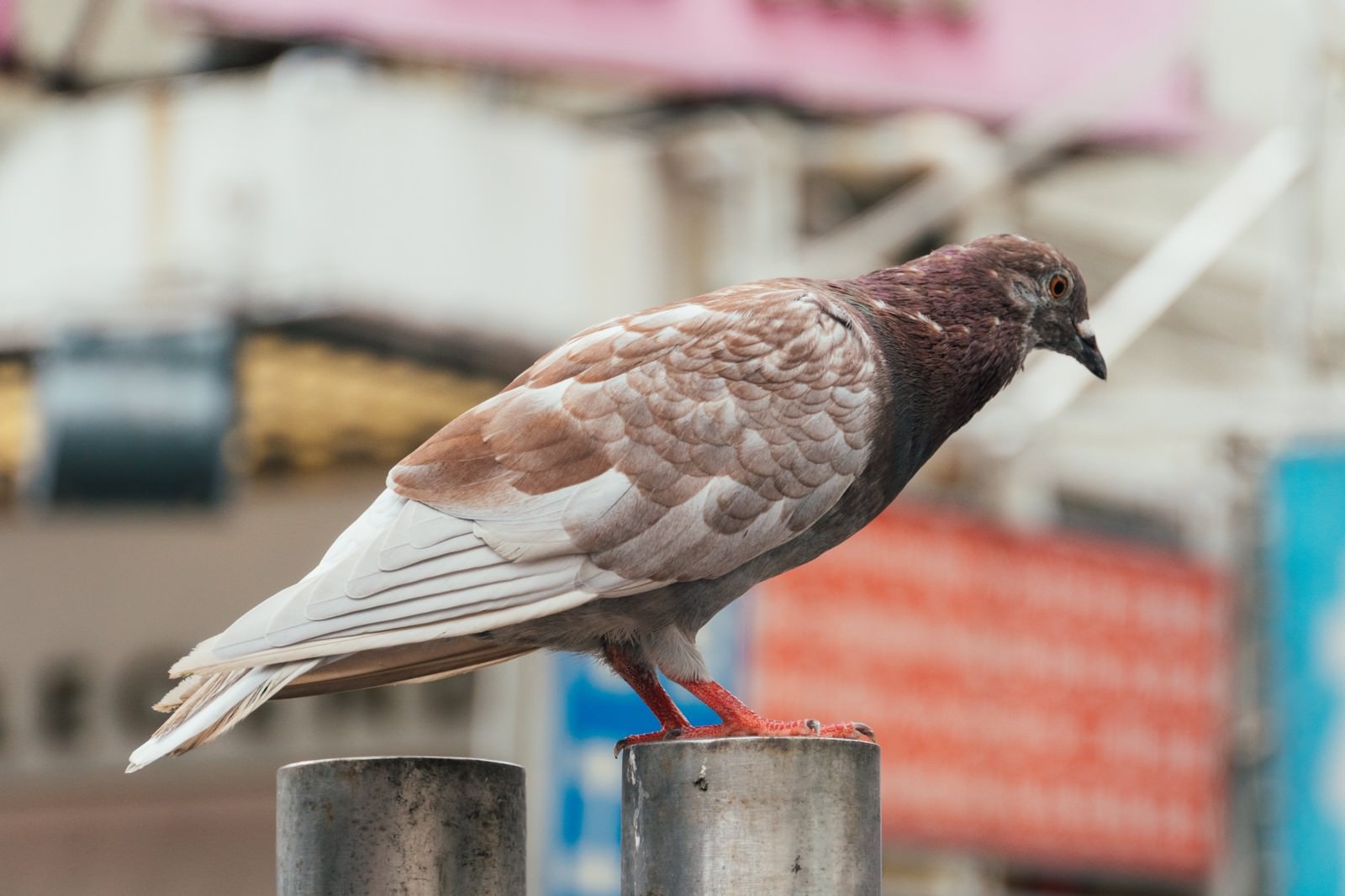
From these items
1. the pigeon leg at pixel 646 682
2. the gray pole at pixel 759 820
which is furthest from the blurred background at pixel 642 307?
the gray pole at pixel 759 820

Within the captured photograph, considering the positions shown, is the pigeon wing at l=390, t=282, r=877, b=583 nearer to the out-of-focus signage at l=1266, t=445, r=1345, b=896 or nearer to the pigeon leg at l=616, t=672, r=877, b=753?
the pigeon leg at l=616, t=672, r=877, b=753

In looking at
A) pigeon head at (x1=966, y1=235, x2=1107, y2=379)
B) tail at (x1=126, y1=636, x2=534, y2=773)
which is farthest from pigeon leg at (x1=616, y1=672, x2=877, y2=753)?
pigeon head at (x1=966, y1=235, x2=1107, y2=379)

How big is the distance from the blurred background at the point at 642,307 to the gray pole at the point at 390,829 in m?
5.75

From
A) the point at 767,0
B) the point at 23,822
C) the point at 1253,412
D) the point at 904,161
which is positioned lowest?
the point at 23,822

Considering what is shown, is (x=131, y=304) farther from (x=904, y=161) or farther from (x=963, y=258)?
(x=963, y=258)

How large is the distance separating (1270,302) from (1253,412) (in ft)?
3.99

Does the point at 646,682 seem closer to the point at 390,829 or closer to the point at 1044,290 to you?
the point at 390,829

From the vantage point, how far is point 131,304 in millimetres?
10727

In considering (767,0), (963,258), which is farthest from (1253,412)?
(963,258)

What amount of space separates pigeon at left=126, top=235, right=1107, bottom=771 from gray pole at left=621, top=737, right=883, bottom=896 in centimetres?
25

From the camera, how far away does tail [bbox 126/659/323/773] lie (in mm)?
3791

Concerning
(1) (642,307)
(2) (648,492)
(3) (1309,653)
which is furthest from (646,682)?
(1) (642,307)

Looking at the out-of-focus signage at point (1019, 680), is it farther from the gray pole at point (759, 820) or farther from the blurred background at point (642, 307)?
the gray pole at point (759, 820)

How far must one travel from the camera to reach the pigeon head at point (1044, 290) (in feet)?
15.1
